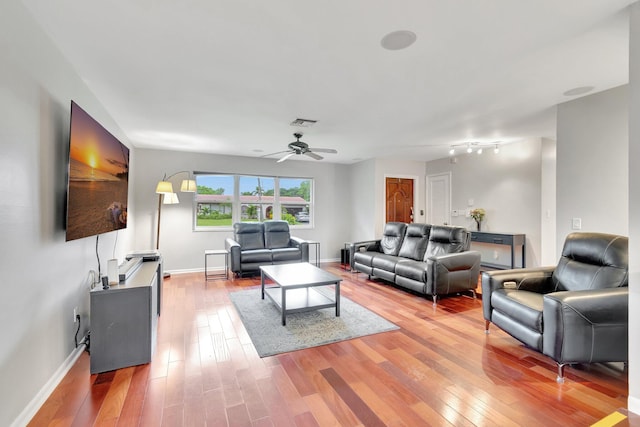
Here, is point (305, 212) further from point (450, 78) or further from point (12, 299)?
point (12, 299)

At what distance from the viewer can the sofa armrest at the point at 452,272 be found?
12.5 feet

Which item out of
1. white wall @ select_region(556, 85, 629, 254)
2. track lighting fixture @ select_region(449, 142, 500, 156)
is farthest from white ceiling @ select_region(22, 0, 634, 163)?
track lighting fixture @ select_region(449, 142, 500, 156)

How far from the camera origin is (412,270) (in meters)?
4.11

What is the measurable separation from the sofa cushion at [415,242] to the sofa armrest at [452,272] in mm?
717

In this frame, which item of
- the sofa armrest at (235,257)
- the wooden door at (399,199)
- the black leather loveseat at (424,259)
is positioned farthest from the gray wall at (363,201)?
the sofa armrest at (235,257)

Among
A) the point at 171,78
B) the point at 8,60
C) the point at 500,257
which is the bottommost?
the point at 500,257

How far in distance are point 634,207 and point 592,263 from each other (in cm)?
114

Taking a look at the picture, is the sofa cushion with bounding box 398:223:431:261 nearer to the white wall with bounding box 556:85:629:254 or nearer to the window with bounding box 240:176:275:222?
the white wall with bounding box 556:85:629:254

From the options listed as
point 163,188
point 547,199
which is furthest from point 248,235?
point 547,199

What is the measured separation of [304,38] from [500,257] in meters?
5.47

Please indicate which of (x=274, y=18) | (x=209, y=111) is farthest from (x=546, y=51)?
(x=209, y=111)

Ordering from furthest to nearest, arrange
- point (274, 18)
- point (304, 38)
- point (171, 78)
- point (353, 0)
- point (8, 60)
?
1. point (171, 78)
2. point (304, 38)
3. point (274, 18)
4. point (353, 0)
5. point (8, 60)

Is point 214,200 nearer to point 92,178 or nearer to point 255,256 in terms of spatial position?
point 255,256

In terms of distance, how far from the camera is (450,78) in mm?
2670
